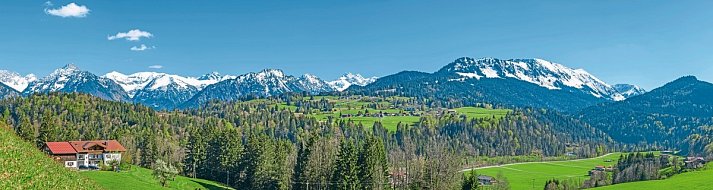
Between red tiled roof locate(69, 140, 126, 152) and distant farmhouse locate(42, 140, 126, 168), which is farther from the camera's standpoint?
red tiled roof locate(69, 140, 126, 152)

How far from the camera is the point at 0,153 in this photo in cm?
4862

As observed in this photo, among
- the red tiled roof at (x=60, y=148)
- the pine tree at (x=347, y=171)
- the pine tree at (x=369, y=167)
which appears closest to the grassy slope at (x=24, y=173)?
the pine tree at (x=347, y=171)

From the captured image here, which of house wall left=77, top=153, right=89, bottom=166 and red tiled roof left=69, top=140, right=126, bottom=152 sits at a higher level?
red tiled roof left=69, top=140, right=126, bottom=152

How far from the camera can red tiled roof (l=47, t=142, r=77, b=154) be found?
364 feet

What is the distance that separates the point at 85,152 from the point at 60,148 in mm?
4724

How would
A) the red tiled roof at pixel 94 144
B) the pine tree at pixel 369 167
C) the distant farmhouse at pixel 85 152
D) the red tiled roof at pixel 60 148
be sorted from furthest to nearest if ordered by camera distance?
the red tiled roof at pixel 94 144, the distant farmhouse at pixel 85 152, the red tiled roof at pixel 60 148, the pine tree at pixel 369 167

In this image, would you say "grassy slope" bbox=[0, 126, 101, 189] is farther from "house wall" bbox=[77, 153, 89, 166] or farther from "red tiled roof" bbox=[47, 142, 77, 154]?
"house wall" bbox=[77, 153, 89, 166]

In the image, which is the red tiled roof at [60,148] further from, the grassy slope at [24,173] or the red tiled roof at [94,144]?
the grassy slope at [24,173]

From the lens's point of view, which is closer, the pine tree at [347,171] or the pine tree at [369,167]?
the pine tree at [347,171]

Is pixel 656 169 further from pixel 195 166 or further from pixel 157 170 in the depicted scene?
pixel 157 170

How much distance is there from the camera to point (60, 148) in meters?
113

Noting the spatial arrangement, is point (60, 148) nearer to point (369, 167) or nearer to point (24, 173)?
point (369, 167)

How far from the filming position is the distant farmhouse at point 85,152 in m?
112

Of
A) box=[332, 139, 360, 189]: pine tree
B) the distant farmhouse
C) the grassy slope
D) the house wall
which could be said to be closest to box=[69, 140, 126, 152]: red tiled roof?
the distant farmhouse
